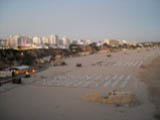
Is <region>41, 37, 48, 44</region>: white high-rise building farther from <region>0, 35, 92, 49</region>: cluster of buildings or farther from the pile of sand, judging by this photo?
the pile of sand

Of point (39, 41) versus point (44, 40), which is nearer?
point (39, 41)

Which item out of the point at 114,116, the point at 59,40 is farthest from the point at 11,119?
the point at 59,40

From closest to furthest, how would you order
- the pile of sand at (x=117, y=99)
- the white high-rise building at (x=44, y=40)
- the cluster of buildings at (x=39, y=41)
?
the pile of sand at (x=117, y=99)
the cluster of buildings at (x=39, y=41)
the white high-rise building at (x=44, y=40)

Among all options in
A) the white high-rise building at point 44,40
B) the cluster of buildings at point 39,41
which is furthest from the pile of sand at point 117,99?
the white high-rise building at point 44,40

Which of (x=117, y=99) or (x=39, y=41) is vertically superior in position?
(x=39, y=41)

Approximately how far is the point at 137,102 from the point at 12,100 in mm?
4406

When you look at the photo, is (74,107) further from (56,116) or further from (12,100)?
(12,100)

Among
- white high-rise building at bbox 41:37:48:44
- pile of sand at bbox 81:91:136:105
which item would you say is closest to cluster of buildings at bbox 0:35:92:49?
white high-rise building at bbox 41:37:48:44

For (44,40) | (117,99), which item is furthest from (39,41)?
(117,99)

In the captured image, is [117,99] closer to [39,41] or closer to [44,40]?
[39,41]

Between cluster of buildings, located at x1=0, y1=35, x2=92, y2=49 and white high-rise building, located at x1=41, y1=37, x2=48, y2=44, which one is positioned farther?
white high-rise building, located at x1=41, y1=37, x2=48, y2=44

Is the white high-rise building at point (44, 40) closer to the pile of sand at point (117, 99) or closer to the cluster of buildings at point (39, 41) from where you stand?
the cluster of buildings at point (39, 41)

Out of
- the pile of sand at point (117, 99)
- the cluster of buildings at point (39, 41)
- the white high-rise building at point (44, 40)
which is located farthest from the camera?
the white high-rise building at point (44, 40)

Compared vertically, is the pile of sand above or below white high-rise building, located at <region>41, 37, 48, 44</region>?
below
